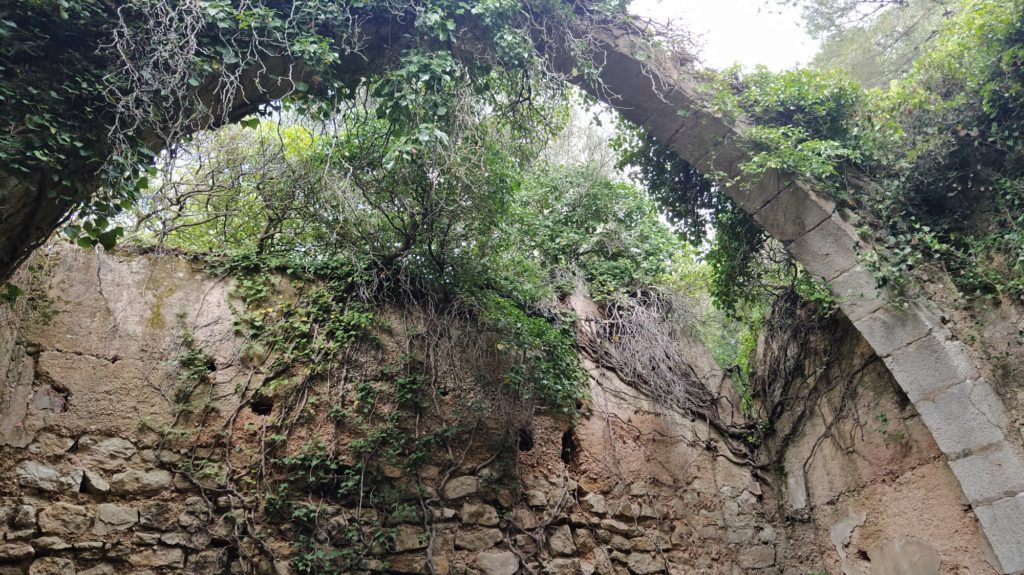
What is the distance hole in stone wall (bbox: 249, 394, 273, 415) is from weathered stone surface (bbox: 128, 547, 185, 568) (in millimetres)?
803

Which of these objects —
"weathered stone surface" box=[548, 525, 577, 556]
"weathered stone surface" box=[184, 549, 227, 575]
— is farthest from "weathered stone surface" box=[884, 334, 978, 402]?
"weathered stone surface" box=[184, 549, 227, 575]

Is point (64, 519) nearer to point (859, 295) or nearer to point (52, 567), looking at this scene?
point (52, 567)

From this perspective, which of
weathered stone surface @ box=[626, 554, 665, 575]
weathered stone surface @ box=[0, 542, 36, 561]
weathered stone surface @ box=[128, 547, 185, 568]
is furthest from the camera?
weathered stone surface @ box=[626, 554, 665, 575]

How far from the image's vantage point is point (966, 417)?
10.9 ft

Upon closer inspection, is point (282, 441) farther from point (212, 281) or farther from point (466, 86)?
point (466, 86)

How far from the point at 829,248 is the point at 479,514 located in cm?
268

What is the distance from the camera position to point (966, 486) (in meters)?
3.30

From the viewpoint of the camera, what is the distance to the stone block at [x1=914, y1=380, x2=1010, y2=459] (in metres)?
3.26

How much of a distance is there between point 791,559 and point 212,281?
14.5 feet

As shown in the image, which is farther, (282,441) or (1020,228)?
(282,441)

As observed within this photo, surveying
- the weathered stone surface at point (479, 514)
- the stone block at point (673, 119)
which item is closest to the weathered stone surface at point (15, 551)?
the weathered stone surface at point (479, 514)

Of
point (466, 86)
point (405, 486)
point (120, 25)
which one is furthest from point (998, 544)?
point (120, 25)

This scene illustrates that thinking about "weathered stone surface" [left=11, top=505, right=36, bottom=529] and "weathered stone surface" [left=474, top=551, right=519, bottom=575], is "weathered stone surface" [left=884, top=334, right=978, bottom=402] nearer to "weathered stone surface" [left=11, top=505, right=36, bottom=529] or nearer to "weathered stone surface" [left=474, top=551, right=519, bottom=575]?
"weathered stone surface" [left=474, top=551, right=519, bottom=575]

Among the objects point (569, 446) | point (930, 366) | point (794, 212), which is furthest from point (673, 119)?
point (569, 446)
